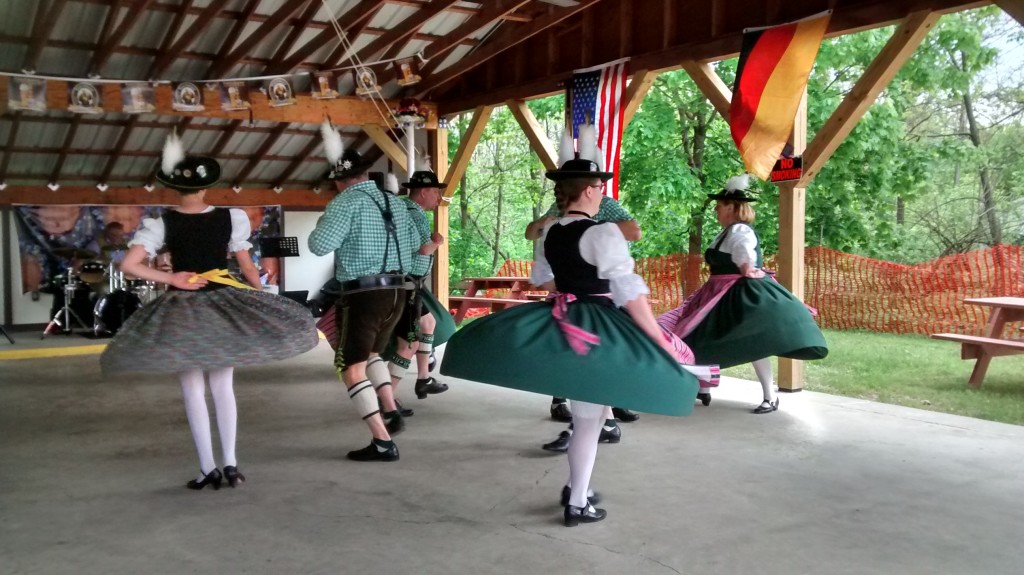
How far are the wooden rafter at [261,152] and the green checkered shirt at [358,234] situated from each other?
25.6 ft

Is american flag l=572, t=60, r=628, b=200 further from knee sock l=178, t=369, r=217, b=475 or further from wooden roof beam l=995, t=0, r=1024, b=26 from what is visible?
knee sock l=178, t=369, r=217, b=475

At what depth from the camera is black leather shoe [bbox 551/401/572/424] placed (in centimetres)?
527

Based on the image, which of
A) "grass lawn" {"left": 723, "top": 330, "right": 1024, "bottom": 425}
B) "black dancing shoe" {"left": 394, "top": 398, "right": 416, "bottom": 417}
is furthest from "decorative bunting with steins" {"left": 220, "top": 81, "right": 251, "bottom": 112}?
"grass lawn" {"left": 723, "top": 330, "right": 1024, "bottom": 425}

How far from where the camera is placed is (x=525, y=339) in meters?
3.07

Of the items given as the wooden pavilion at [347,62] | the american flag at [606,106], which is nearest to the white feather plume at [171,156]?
the wooden pavilion at [347,62]

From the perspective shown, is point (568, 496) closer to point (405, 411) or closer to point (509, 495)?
point (509, 495)

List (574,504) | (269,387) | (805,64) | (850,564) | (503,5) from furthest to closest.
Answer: (503,5), (269,387), (805,64), (574,504), (850,564)

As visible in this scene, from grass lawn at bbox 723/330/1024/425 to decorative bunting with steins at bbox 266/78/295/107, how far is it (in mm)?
→ 5395

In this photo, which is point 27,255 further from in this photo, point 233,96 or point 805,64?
point 805,64

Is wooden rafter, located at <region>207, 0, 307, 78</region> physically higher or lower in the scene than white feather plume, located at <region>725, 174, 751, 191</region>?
higher

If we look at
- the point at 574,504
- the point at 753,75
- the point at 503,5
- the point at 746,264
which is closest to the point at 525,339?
the point at 574,504

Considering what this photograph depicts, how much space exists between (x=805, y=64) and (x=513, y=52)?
3.87 meters

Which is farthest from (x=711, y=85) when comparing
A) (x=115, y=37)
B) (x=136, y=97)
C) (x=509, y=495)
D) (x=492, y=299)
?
(x=136, y=97)

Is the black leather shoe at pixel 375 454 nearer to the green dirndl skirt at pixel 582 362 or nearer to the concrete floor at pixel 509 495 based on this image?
the concrete floor at pixel 509 495
